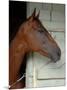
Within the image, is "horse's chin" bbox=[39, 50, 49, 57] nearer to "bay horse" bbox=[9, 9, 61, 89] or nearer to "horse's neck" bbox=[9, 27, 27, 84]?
"bay horse" bbox=[9, 9, 61, 89]

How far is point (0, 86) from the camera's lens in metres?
1.76

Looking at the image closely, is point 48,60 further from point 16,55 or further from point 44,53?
point 16,55

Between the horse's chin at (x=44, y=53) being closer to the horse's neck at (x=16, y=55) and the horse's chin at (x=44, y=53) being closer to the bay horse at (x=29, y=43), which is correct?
the bay horse at (x=29, y=43)

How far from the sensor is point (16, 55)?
189 cm

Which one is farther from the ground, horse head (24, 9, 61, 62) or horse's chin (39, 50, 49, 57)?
horse head (24, 9, 61, 62)

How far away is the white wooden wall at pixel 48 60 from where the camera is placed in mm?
1905

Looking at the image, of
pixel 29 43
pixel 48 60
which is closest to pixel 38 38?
pixel 29 43

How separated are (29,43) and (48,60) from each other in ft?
0.65

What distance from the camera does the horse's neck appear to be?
184 centimetres

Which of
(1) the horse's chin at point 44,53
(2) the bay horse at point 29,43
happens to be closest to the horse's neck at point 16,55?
(2) the bay horse at point 29,43

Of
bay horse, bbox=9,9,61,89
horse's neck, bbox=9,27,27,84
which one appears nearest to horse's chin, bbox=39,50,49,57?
bay horse, bbox=9,9,61,89

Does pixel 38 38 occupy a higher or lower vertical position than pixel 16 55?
higher

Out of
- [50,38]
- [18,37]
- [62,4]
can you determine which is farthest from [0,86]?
[62,4]

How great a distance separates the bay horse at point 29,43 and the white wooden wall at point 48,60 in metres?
0.04
